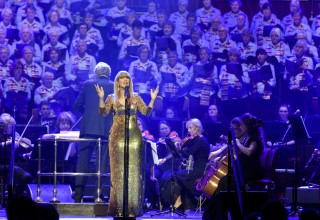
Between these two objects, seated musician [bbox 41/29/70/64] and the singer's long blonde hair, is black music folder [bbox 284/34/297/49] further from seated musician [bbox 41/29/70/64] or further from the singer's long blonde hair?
the singer's long blonde hair

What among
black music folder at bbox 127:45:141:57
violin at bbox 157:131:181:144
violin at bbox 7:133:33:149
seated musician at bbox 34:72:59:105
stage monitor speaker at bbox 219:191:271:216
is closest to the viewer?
stage monitor speaker at bbox 219:191:271:216

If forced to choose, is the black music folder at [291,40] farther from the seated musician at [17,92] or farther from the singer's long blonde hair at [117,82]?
the singer's long blonde hair at [117,82]

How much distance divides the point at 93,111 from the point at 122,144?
48.1 inches

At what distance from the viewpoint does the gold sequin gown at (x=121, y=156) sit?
9922 millimetres

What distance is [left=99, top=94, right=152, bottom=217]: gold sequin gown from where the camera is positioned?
992 cm

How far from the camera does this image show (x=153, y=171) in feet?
43.1

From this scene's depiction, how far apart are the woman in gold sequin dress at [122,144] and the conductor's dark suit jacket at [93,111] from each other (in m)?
0.88

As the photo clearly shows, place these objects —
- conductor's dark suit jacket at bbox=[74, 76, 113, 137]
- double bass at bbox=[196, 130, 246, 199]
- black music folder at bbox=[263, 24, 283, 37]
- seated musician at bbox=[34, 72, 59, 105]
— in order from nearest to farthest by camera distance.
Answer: double bass at bbox=[196, 130, 246, 199], conductor's dark suit jacket at bbox=[74, 76, 113, 137], seated musician at bbox=[34, 72, 59, 105], black music folder at bbox=[263, 24, 283, 37]

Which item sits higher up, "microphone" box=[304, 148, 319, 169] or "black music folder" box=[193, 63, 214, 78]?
"black music folder" box=[193, 63, 214, 78]

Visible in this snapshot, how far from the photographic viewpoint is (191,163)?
1237 cm

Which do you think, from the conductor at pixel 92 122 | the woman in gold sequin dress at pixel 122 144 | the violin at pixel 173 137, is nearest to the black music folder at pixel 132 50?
the violin at pixel 173 137

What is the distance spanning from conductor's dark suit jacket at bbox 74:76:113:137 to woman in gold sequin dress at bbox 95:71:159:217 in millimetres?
876

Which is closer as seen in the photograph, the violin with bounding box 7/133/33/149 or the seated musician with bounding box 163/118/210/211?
the seated musician with bounding box 163/118/210/211

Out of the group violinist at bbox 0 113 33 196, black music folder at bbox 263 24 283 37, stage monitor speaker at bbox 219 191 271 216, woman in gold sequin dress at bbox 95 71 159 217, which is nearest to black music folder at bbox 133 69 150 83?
black music folder at bbox 263 24 283 37
